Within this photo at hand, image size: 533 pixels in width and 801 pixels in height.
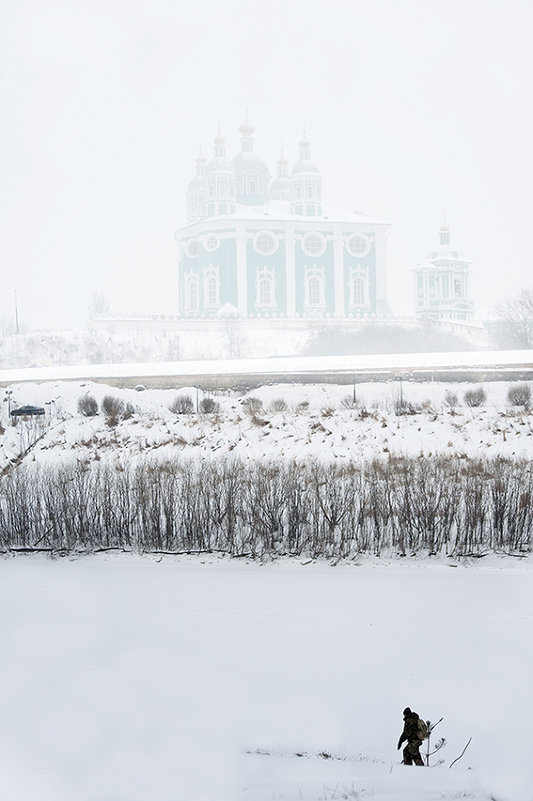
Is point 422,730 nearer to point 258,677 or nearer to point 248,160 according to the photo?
point 258,677

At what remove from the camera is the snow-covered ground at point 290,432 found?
15.4 m

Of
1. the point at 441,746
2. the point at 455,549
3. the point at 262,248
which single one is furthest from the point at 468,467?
the point at 262,248

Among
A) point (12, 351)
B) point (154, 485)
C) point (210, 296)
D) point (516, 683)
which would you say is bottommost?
point (516, 683)

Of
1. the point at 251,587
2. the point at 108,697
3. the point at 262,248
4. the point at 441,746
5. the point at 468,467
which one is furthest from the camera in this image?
the point at 262,248

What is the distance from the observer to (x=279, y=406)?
822 inches

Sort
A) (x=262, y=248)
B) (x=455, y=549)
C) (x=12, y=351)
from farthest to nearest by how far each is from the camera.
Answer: (x=262, y=248)
(x=12, y=351)
(x=455, y=549)

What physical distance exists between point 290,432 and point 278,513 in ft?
22.8

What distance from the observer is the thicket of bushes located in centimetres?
994

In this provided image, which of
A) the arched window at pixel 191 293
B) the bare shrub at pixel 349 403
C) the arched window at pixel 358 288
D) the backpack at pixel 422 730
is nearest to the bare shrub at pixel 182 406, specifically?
the bare shrub at pixel 349 403

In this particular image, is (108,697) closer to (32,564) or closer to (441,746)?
(441,746)

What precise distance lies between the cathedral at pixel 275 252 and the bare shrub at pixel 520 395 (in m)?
44.5

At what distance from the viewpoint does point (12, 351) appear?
55625mm

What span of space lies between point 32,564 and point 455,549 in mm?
4761

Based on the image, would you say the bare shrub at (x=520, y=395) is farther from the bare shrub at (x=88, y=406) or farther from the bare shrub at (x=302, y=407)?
Answer: the bare shrub at (x=88, y=406)
